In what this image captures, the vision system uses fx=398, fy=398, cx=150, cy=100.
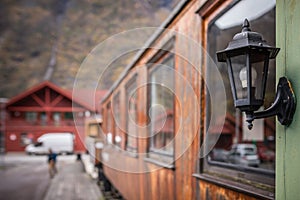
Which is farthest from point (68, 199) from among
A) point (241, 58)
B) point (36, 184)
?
point (241, 58)

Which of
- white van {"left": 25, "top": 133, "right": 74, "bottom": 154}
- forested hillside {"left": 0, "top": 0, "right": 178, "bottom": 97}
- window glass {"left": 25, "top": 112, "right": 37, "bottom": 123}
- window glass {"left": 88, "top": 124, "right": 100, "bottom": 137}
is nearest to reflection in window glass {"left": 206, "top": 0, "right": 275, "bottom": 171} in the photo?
window glass {"left": 88, "top": 124, "right": 100, "bottom": 137}

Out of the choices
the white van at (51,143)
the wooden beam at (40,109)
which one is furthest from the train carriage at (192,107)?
the wooden beam at (40,109)

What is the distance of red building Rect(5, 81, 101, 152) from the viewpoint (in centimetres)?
2716

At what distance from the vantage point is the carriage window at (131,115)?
5.24m

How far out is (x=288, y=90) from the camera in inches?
54.9

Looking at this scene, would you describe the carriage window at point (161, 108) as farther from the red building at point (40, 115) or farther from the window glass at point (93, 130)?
the red building at point (40, 115)

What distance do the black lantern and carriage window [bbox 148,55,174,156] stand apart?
204 cm

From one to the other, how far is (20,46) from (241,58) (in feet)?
173

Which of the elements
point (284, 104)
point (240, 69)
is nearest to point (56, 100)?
point (240, 69)

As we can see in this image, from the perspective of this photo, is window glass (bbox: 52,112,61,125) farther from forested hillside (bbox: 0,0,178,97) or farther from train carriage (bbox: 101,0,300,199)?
train carriage (bbox: 101,0,300,199)

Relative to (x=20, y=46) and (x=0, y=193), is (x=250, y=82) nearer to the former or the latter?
(x=0, y=193)

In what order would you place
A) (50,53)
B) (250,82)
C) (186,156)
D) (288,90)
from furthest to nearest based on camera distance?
(50,53), (186,156), (250,82), (288,90)

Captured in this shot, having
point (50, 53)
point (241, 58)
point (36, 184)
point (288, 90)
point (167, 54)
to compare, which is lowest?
point (36, 184)

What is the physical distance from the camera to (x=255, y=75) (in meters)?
1.61
